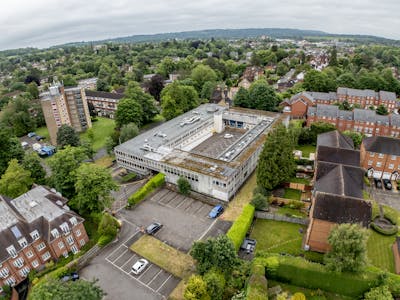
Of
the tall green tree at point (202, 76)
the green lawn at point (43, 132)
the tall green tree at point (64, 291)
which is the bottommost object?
the green lawn at point (43, 132)

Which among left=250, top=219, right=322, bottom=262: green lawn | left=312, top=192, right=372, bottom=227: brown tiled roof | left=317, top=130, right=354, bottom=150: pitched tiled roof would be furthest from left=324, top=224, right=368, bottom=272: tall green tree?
left=317, top=130, right=354, bottom=150: pitched tiled roof

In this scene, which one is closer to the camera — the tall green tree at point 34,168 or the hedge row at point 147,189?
the hedge row at point 147,189

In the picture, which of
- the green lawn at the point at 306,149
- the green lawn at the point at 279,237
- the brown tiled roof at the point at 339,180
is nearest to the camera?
the green lawn at the point at 279,237

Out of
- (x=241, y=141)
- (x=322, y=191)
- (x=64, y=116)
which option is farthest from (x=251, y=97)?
(x=64, y=116)

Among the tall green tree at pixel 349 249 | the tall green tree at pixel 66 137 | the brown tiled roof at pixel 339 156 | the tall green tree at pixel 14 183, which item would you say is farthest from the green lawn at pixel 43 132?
the tall green tree at pixel 349 249

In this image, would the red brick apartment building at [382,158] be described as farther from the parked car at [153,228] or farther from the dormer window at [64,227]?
the dormer window at [64,227]

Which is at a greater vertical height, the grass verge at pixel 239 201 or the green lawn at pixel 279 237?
the grass verge at pixel 239 201

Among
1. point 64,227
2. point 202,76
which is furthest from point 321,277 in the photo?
point 202,76

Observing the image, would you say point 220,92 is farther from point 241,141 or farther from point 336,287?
point 336,287
